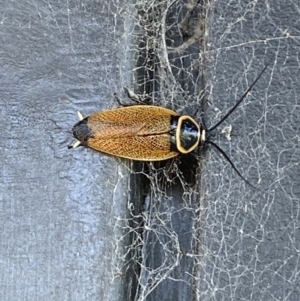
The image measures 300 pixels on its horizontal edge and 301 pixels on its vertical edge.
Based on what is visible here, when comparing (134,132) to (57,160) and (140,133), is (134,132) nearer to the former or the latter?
(140,133)

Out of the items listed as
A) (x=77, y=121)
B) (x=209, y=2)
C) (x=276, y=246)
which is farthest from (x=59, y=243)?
(x=209, y=2)

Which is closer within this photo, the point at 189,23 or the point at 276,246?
the point at 276,246

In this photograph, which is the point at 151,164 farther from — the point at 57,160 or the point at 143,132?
the point at 57,160

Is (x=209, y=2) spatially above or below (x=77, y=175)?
above

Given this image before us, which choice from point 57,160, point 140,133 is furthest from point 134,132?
point 57,160

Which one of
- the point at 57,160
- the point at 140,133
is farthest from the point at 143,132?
the point at 57,160

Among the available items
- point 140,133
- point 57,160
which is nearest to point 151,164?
point 140,133

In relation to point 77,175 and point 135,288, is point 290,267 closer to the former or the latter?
point 135,288

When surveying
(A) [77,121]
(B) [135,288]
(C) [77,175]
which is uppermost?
(A) [77,121]
